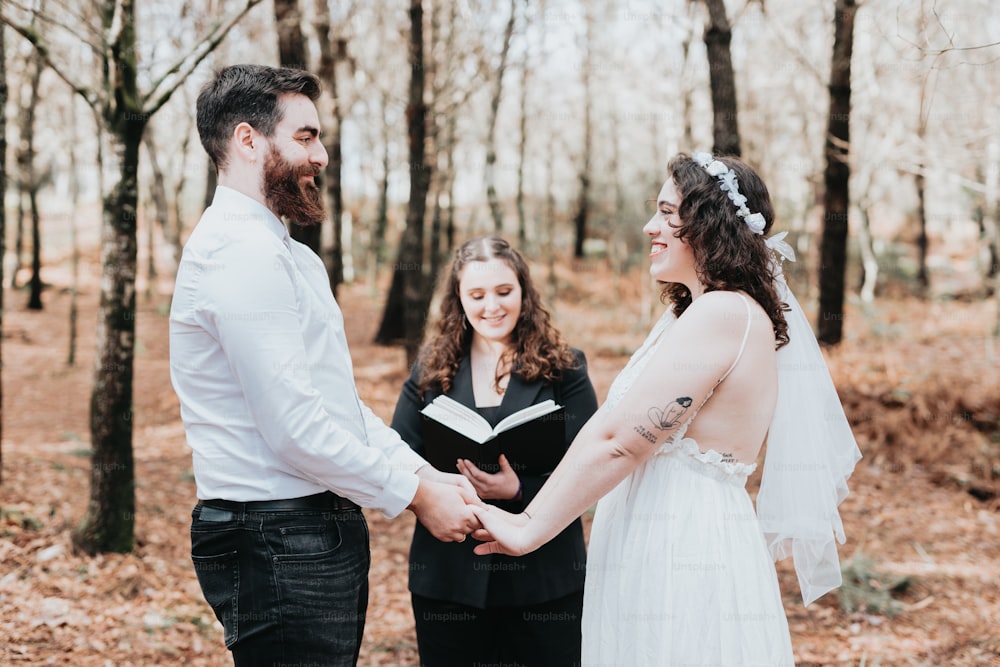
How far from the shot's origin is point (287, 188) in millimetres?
2297

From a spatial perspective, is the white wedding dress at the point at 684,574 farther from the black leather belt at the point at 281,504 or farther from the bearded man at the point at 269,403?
the black leather belt at the point at 281,504

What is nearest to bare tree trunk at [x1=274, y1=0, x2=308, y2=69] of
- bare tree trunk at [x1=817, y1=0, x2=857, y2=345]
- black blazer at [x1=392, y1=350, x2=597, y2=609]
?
black blazer at [x1=392, y1=350, x2=597, y2=609]

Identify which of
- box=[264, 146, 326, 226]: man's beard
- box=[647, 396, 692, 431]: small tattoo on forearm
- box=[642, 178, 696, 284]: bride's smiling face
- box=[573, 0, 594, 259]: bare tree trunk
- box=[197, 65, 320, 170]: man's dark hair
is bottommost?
box=[647, 396, 692, 431]: small tattoo on forearm

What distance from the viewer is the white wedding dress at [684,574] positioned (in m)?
2.25

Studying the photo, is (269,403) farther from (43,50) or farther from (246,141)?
(43,50)

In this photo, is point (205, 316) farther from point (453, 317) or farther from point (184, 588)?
point (184, 588)

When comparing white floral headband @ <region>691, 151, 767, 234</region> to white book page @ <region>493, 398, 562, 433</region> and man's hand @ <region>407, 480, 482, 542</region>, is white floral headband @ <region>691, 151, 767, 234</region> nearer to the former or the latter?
white book page @ <region>493, 398, 562, 433</region>

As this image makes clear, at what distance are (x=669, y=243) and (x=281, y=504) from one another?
1.42 meters

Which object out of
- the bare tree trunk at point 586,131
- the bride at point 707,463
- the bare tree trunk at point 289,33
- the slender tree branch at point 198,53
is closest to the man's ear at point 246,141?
the bride at point 707,463

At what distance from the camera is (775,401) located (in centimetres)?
238

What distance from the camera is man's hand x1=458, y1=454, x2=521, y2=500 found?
288 cm

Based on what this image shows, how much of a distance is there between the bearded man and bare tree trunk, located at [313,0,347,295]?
24.2ft

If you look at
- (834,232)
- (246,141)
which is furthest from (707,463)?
(834,232)

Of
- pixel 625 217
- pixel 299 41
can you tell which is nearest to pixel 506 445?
pixel 299 41
